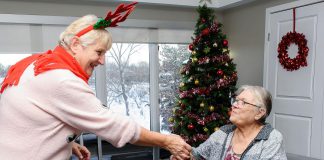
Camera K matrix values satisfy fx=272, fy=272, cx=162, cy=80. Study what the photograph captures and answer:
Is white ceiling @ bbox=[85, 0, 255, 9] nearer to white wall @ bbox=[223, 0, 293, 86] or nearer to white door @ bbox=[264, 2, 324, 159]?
white wall @ bbox=[223, 0, 293, 86]

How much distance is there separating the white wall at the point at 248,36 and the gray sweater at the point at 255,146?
7.47 feet

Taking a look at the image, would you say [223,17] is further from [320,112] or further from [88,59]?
[88,59]

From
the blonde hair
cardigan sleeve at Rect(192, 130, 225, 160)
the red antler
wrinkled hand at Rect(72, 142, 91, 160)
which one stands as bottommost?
cardigan sleeve at Rect(192, 130, 225, 160)

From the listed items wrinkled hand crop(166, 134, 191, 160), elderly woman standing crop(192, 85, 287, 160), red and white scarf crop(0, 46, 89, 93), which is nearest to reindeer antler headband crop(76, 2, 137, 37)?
red and white scarf crop(0, 46, 89, 93)

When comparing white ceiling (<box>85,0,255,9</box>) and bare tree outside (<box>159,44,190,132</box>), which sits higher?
white ceiling (<box>85,0,255,9</box>)

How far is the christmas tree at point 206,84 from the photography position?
339 centimetres

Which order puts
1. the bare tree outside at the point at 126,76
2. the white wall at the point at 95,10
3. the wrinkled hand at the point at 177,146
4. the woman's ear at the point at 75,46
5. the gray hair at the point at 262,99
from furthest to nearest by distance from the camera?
1. the bare tree outside at the point at 126,76
2. the white wall at the point at 95,10
3. the gray hair at the point at 262,99
4. the wrinkled hand at the point at 177,146
5. the woman's ear at the point at 75,46

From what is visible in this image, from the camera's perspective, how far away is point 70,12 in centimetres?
361

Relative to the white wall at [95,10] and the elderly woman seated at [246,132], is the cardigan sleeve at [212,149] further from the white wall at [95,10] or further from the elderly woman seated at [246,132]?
the white wall at [95,10]

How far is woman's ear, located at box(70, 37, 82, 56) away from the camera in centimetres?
110

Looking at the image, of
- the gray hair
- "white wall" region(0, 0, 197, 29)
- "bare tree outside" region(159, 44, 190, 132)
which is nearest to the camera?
the gray hair

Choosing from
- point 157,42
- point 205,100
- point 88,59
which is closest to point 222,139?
point 88,59

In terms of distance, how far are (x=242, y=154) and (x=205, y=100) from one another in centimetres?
175

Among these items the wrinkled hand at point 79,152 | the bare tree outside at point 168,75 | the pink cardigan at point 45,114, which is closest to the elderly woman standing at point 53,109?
the pink cardigan at point 45,114
